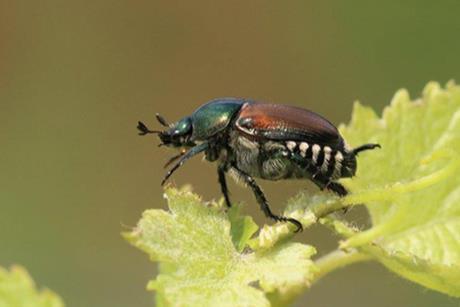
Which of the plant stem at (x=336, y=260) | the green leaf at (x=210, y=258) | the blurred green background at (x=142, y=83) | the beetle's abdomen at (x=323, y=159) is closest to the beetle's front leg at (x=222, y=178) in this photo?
the beetle's abdomen at (x=323, y=159)

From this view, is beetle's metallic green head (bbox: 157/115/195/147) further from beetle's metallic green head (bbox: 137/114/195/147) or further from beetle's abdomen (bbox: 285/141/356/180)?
beetle's abdomen (bbox: 285/141/356/180)

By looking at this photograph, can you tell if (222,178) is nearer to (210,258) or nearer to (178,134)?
(178,134)

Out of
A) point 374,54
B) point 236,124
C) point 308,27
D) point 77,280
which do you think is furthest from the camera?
point 308,27

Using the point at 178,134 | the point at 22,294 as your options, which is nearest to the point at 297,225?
the point at 22,294

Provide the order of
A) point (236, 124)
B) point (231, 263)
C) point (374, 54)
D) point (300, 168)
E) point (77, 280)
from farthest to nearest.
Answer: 1. point (374, 54)
2. point (77, 280)
3. point (236, 124)
4. point (300, 168)
5. point (231, 263)

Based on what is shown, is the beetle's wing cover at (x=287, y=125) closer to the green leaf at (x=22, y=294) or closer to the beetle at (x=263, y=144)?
the beetle at (x=263, y=144)

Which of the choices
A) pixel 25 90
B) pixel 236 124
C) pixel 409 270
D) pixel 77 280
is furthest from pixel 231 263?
pixel 25 90

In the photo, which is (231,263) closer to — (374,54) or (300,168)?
(300,168)

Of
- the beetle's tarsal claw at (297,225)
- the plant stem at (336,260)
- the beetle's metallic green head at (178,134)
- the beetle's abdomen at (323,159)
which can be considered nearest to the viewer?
the beetle's tarsal claw at (297,225)
